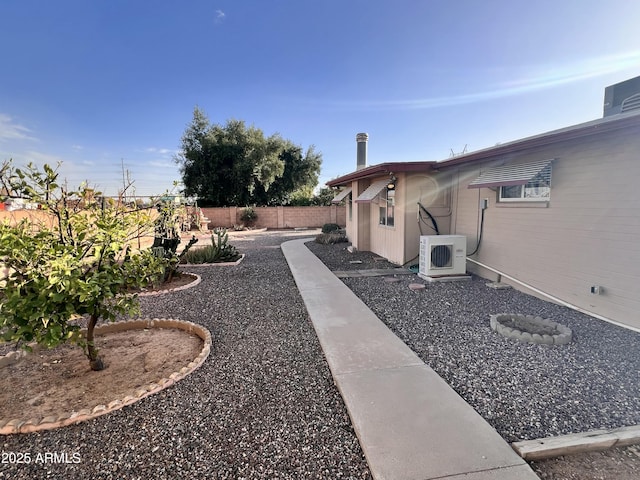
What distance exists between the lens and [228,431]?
8.41ft

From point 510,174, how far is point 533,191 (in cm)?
58

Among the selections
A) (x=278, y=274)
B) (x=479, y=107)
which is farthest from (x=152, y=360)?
(x=479, y=107)

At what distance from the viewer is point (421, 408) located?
2.79 metres

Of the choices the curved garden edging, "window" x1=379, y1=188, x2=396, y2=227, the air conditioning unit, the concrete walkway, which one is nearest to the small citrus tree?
the curved garden edging

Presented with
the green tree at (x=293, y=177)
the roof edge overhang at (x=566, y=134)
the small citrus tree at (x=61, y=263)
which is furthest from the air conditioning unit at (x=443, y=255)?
the green tree at (x=293, y=177)

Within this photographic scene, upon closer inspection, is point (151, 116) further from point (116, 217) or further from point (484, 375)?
point (484, 375)

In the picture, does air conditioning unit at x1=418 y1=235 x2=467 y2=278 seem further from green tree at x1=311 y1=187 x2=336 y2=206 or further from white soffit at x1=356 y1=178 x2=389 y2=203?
green tree at x1=311 y1=187 x2=336 y2=206

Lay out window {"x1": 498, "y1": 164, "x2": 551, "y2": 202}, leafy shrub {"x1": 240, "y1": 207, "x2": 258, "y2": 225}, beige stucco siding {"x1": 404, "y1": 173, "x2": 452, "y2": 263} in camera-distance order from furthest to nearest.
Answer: leafy shrub {"x1": 240, "y1": 207, "x2": 258, "y2": 225} → beige stucco siding {"x1": 404, "y1": 173, "x2": 452, "y2": 263} → window {"x1": 498, "y1": 164, "x2": 551, "y2": 202}

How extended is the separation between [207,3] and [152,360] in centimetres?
1099

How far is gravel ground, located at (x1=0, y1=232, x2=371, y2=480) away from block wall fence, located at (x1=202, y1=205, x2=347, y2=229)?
2070 centimetres

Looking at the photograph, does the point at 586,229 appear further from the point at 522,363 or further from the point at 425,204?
the point at 425,204

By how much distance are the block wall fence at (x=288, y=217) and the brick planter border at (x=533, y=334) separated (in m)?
19.6

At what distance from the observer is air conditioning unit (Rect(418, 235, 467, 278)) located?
25.3 feet

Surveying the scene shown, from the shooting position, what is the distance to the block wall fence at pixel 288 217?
24.2 m
